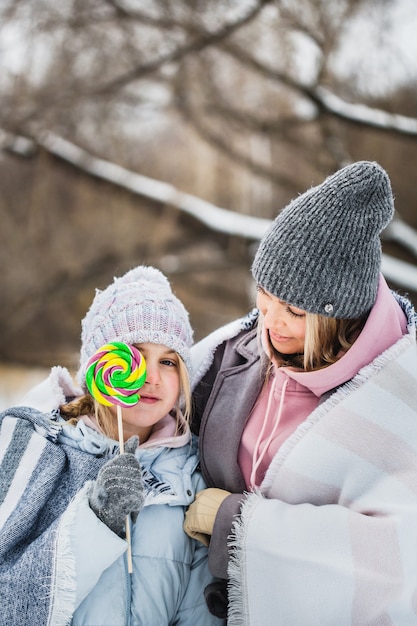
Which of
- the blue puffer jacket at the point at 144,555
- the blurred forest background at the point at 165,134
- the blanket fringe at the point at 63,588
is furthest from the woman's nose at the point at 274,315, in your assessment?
the blurred forest background at the point at 165,134

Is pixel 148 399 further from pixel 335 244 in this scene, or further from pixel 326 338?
pixel 335 244

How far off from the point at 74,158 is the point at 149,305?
13.3 ft

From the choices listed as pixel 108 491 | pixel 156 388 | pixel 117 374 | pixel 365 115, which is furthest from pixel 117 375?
pixel 365 115

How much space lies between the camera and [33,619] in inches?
49.6

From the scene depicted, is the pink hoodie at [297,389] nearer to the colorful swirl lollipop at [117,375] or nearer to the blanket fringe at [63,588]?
the colorful swirl lollipop at [117,375]

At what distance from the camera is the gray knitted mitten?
1.27 m

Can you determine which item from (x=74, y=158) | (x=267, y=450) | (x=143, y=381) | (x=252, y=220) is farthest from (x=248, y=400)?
(x=74, y=158)

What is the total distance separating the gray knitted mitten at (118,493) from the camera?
1.27 m

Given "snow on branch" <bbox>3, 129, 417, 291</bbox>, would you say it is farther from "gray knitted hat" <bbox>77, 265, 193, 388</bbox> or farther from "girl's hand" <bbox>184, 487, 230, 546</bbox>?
"girl's hand" <bbox>184, 487, 230, 546</bbox>

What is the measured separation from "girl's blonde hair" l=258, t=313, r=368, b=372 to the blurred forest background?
332 cm

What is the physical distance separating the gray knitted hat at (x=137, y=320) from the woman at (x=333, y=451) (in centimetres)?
24

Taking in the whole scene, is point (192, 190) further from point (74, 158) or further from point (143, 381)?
point (143, 381)

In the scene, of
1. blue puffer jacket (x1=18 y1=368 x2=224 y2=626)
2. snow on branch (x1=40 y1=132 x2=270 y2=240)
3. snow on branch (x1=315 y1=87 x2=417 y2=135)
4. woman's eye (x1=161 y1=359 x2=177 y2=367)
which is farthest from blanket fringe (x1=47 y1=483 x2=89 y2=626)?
snow on branch (x1=40 y1=132 x2=270 y2=240)

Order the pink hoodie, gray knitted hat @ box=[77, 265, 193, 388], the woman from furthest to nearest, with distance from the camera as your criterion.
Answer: gray knitted hat @ box=[77, 265, 193, 388] < the pink hoodie < the woman
